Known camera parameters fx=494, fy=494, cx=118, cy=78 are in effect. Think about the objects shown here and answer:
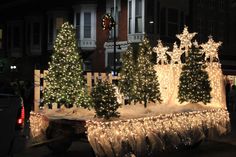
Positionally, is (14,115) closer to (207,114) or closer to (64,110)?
(64,110)

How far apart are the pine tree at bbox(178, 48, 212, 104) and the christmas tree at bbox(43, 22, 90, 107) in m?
2.33

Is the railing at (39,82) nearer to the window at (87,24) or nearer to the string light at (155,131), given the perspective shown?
the string light at (155,131)

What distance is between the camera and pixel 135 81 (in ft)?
35.5

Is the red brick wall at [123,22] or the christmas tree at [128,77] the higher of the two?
the red brick wall at [123,22]

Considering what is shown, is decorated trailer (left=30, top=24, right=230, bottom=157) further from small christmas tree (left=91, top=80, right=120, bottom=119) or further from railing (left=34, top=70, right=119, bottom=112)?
railing (left=34, top=70, right=119, bottom=112)

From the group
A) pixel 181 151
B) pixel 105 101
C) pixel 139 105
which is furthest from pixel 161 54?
pixel 105 101

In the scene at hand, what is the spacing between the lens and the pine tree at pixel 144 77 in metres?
10.8

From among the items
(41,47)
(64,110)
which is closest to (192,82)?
(64,110)

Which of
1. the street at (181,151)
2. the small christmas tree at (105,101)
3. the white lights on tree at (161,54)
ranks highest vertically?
the white lights on tree at (161,54)

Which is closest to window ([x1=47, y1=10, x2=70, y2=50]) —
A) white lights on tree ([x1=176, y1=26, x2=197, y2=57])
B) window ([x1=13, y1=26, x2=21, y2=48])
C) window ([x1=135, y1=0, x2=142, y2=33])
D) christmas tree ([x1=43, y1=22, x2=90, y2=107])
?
window ([x1=13, y1=26, x2=21, y2=48])

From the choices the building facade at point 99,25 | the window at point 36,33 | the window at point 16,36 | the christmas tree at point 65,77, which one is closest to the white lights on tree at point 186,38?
the christmas tree at point 65,77

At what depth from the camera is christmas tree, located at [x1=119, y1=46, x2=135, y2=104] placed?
36.0 feet

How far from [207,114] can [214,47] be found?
1.92m

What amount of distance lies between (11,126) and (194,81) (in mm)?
5198
